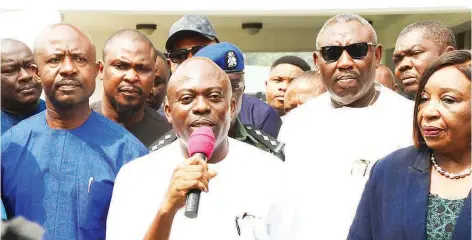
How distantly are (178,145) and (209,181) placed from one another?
0.27 metres

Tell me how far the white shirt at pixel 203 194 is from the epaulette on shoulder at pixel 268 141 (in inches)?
27.1

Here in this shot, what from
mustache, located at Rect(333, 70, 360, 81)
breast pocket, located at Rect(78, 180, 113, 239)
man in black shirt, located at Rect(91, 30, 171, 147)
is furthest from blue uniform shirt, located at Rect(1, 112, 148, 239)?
mustache, located at Rect(333, 70, 360, 81)

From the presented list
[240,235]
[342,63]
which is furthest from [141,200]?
[342,63]

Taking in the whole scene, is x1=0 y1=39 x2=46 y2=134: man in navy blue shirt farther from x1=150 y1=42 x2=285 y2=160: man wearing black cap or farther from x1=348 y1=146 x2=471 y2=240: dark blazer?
x1=348 y1=146 x2=471 y2=240: dark blazer

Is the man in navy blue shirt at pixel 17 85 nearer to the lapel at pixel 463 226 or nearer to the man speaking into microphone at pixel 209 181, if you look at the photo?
the man speaking into microphone at pixel 209 181

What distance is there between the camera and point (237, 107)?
4.27 meters

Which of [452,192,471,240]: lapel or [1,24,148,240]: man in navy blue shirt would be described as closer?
[452,192,471,240]: lapel

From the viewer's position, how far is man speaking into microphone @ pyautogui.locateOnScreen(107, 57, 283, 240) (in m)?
3.19

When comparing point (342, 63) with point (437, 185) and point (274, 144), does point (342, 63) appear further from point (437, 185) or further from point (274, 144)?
point (437, 185)

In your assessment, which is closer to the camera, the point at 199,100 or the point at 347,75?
the point at 199,100

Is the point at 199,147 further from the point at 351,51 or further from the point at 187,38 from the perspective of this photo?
the point at 187,38

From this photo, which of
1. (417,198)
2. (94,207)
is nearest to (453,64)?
(417,198)

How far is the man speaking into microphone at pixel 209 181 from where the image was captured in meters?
3.19

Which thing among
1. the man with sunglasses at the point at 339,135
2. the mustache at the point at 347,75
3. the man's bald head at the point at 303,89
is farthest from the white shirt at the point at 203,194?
the man's bald head at the point at 303,89
